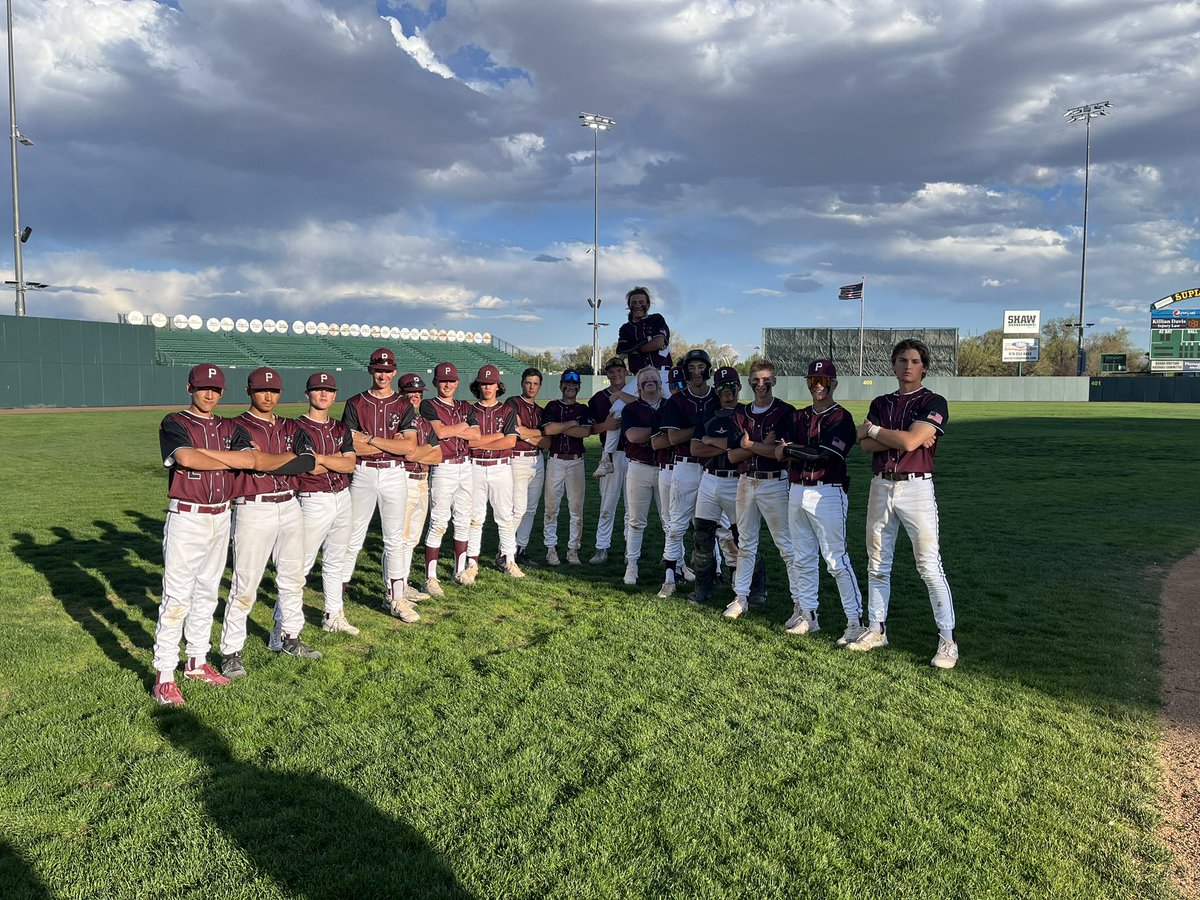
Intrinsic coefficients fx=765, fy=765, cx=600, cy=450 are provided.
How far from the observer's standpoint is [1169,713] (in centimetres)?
467

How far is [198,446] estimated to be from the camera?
4.59 meters

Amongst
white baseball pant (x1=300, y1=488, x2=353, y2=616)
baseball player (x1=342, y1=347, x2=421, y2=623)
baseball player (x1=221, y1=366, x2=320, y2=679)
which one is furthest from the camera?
baseball player (x1=342, y1=347, x2=421, y2=623)

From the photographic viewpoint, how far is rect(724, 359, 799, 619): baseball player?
19.8 feet

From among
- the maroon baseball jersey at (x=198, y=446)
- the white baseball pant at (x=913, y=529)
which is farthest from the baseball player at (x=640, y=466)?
the maroon baseball jersey at (x=198, y=446)

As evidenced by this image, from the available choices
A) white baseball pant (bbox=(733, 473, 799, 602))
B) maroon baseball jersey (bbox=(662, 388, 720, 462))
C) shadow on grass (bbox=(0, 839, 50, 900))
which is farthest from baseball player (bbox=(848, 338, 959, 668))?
shadow on grass (bbox=(0, 839, 50, 900))

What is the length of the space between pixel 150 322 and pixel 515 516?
38255 mm

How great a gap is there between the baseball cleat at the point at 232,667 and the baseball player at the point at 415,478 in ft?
5.41

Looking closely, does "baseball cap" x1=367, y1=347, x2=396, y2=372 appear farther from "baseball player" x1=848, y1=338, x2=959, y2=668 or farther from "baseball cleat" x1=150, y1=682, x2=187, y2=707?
"baseball player" x1=848, y1=338, x2=959, y2=668

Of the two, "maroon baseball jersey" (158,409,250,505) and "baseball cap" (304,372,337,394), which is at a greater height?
"baseball cap" (304,372,337,394)

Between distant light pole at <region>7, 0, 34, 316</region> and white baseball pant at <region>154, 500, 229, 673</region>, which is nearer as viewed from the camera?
white baseball pant at <region>154, 500, 229, 673</region>

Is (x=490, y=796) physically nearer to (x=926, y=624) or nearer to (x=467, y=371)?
(x=926, y=624)

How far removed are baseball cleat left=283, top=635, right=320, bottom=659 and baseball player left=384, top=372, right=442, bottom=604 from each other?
116 cm

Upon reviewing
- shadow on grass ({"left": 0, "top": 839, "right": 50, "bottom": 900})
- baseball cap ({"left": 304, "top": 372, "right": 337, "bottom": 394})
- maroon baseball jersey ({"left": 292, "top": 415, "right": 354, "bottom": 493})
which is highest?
baseball cap ({"left": 304, "top": 372, "right": 337, "bottom": 394})

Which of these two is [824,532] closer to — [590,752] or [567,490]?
[590,752]
